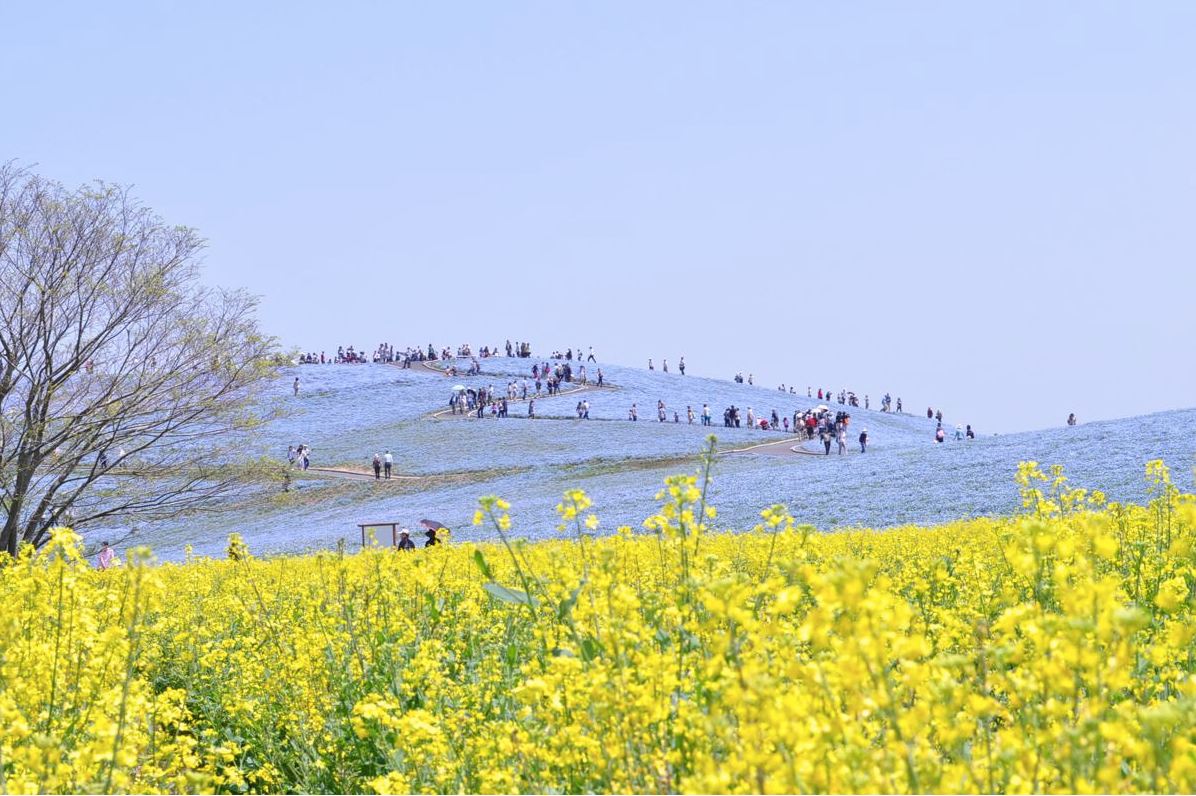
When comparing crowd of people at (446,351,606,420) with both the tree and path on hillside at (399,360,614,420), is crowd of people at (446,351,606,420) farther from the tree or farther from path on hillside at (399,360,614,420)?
the tree

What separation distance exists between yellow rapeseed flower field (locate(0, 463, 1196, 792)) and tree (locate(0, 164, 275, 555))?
472 inches

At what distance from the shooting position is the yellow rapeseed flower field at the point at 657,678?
214 cm

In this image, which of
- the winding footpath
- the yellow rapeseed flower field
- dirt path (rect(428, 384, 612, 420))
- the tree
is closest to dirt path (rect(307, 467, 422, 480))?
the winding footpath

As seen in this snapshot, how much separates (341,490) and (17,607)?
41.6 m

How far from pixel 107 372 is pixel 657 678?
20.3m

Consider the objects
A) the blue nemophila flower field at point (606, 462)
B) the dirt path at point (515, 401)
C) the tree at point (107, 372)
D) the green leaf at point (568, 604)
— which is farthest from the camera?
the dirt path at point (515, 401)

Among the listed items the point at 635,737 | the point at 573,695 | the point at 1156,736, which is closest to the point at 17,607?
the point at 573,695

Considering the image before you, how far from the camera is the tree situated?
1988 cm

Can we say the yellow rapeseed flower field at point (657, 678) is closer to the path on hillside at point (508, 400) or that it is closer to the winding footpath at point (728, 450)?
the winding footpath at point (728, 450)

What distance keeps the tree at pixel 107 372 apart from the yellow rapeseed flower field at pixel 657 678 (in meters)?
12.0

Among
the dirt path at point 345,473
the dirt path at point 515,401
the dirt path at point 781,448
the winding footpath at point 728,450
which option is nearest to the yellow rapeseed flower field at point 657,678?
the winding footpath at point 728,450

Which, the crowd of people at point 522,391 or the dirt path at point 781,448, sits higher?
the crowd of people at point 522,391

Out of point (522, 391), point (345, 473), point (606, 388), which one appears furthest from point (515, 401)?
point (345, 473)

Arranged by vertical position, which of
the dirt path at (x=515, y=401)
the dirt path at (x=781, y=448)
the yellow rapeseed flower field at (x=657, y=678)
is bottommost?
the yellow rapeseed flower field at (x=657, y=678)
